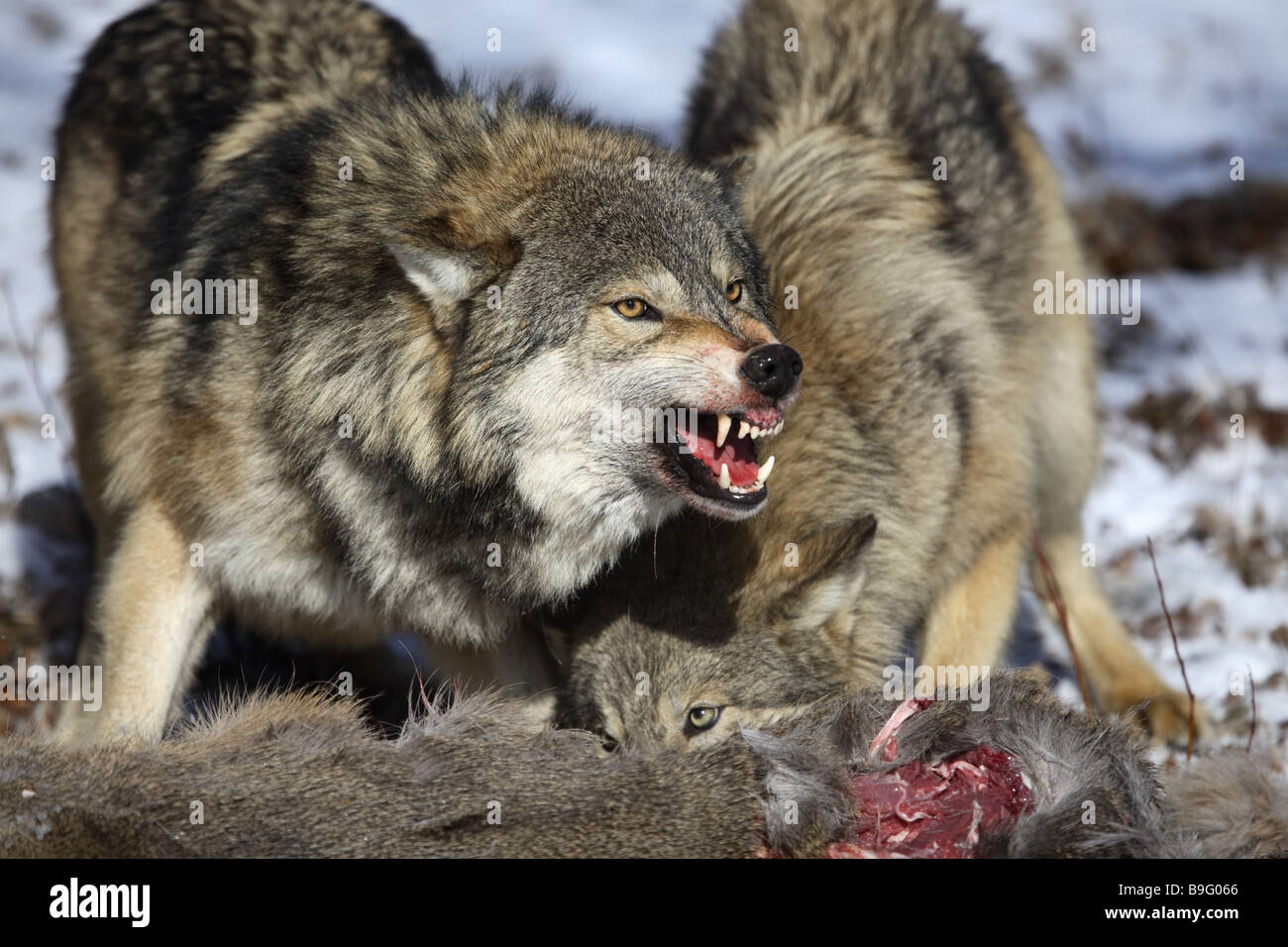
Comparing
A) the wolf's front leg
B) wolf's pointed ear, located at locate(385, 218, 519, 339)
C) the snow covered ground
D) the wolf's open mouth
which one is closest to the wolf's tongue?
the wolf's open mouth

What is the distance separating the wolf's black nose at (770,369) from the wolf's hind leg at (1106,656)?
8.71ft

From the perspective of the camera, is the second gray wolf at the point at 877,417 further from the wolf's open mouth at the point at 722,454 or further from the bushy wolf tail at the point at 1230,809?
the bushy wolf tail at the point at 1230,809

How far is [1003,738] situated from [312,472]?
1934 millimetres

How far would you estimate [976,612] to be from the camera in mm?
4859

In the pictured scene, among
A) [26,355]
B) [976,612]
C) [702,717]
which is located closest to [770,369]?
[702,717]

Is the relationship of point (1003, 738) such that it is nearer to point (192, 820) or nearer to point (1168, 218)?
point (192, 820)

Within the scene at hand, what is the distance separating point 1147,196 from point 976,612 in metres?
6.20

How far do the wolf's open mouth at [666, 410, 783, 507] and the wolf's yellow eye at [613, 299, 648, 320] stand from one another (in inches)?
10.7

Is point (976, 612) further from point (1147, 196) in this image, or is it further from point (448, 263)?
point (1147, 196)

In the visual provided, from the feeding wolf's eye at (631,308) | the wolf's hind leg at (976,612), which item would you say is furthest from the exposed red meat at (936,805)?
the wolf's hind leg at (976,612)

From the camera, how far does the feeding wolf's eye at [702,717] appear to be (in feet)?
12.2

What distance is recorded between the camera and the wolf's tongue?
350 centimetres

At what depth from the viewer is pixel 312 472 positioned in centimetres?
372
